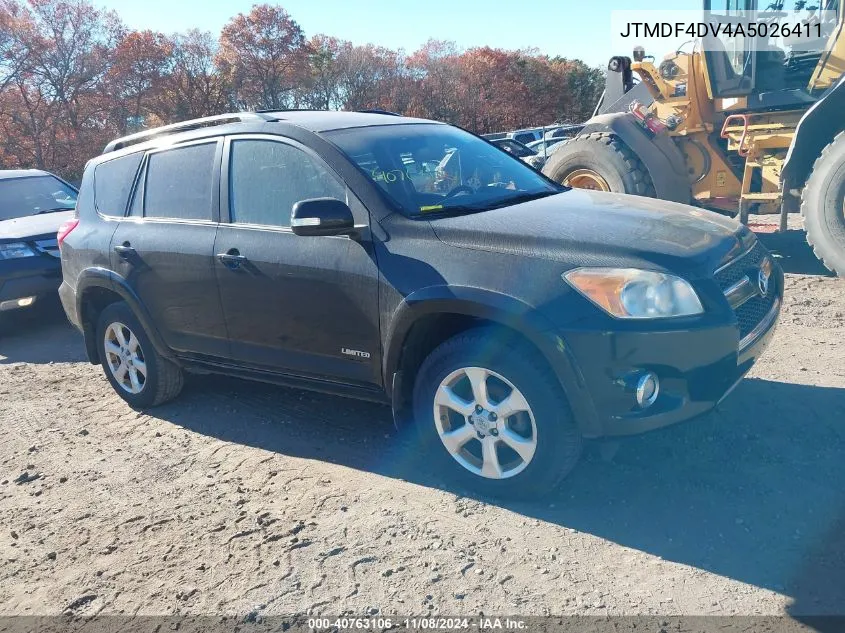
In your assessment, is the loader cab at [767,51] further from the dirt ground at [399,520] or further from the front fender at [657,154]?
the dirt ground at [399,520]

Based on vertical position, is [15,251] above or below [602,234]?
below

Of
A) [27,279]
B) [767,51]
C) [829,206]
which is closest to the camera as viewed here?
[829,206]

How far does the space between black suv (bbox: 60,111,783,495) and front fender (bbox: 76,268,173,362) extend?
2cm

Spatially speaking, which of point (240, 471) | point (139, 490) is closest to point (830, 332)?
point (240, 471)

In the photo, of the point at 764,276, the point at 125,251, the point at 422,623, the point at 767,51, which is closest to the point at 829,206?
the point at 767,51

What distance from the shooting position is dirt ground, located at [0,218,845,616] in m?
2.82

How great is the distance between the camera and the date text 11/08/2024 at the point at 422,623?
263cm

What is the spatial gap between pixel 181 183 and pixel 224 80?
26825 mm

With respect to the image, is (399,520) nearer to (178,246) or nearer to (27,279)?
(178,246)

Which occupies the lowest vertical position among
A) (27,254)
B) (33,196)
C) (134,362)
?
(134,362)

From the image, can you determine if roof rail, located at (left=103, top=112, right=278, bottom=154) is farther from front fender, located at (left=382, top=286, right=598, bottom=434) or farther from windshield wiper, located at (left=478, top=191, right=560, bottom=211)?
front fender, located at (left=382, top=286, right=598, bottom=434)

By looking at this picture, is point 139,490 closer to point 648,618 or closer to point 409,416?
point 409,416

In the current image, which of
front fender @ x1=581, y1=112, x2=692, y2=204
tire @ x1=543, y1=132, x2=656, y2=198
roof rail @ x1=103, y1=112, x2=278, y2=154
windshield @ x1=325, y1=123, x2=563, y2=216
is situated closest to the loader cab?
front fender @ x1=581, y1=112, x2=692, y2=204

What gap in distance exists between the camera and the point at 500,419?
3303 mm
